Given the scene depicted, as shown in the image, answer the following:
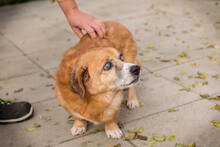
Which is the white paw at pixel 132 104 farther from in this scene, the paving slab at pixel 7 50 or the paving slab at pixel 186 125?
the paving slab at pixel 7 50

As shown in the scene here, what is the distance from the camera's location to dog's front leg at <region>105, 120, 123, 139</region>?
391 cm

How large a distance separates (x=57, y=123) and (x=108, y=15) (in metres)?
5.87

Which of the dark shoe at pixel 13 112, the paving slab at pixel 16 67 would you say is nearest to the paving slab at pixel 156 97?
the dark shoe at pixel 13 112

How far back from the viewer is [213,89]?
4922 millimetres

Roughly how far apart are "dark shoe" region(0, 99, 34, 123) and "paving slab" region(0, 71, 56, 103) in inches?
21.6

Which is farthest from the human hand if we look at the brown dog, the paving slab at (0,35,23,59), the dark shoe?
the paving slab at (0,35,23,59)

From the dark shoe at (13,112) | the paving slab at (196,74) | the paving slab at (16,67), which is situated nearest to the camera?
the dark shoe at (13,112)

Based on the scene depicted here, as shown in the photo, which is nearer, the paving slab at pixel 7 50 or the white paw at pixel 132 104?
the white paw at pixel 132 104

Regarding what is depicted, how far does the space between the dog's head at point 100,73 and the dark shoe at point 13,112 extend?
126 centimetres

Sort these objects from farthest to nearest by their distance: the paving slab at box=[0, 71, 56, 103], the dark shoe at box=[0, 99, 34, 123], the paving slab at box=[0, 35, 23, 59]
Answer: the paving slab at box=[0, 35, 23, 59] → the paving slab at box=[0, 71, 56, 103] → the dark shoe at box=[0, 99, 34, 123]

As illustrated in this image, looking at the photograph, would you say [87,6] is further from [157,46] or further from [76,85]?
[76,85]

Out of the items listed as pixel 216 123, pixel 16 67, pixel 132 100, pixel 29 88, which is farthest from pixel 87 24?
pixel 16 67

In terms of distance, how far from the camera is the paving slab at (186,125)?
12.2 feet

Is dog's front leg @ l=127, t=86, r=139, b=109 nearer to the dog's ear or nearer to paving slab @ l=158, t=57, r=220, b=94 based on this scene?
paving slab @ l=158, t=57, r=220, b=94
